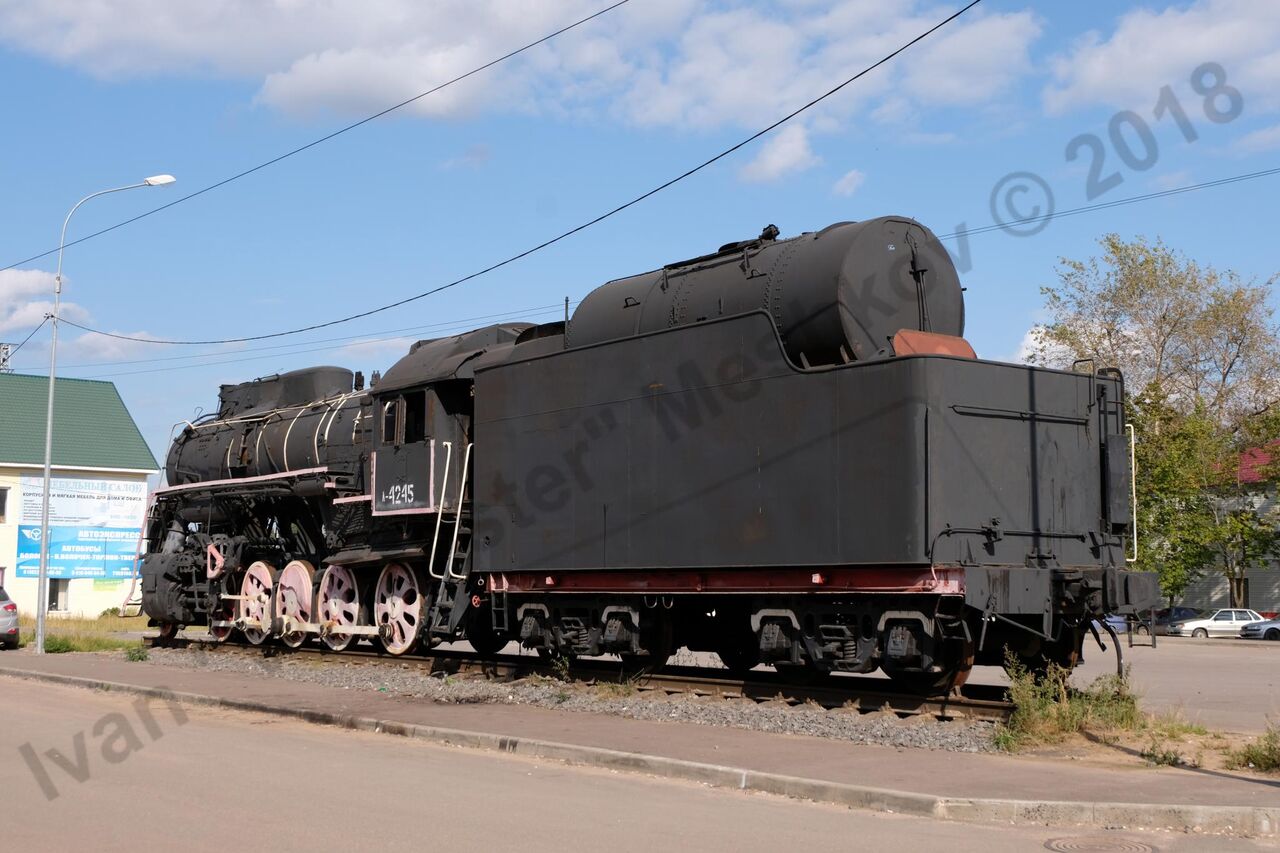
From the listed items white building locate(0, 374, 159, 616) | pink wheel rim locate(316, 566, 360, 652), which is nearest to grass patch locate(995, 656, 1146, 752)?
→ pink wheel rim locate(316, 566, 360, 652)

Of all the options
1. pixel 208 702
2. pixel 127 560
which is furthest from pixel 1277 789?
pixel 127 560

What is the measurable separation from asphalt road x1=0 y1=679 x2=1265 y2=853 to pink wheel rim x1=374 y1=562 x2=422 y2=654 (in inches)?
231

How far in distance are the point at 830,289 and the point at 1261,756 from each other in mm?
5020

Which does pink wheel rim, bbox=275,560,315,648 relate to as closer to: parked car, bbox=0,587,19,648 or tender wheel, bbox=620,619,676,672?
parked car, bbox=0,587,19,648

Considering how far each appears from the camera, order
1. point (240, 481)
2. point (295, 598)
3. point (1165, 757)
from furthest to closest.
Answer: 1. point (240, 481)
2. point (295, 598)
3. point (1165, 757)

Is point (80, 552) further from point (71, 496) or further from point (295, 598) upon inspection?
point (295, 598)

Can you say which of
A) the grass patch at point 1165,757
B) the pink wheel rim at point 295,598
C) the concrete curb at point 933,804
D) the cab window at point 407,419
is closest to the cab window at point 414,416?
the cab window at point 407,419

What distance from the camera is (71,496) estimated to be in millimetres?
42688

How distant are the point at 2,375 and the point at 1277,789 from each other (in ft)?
149

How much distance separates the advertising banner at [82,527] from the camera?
4175 cm

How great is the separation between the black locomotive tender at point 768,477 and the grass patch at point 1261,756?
6.53 feet

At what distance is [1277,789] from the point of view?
7898 millimetres

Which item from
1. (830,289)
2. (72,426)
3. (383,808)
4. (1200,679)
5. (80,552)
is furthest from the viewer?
(72,426)

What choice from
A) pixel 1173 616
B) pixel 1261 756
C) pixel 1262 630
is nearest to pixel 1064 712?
pixel 1261 756
